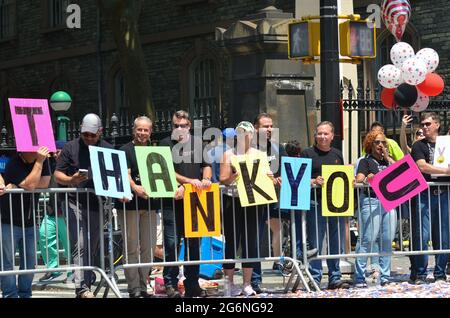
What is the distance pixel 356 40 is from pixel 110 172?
3.41 m

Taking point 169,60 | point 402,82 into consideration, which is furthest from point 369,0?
point 402,82

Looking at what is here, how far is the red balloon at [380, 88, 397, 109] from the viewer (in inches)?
580

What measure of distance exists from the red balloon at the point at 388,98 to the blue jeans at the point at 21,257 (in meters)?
5.73

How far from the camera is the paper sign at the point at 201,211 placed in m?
11.3

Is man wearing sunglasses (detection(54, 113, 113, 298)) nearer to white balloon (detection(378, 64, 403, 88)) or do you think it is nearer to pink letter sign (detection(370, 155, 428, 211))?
pink letter sign (detection(370, 155, 428, 211))

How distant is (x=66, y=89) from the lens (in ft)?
117

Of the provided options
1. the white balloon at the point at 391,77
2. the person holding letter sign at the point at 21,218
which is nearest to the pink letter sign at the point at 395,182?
the white balloon at the point at 391,77

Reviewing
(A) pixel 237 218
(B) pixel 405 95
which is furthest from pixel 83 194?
(B) pixel 405 95

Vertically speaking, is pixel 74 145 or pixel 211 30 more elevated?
pixel 211 30

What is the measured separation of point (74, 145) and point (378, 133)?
10.3ft

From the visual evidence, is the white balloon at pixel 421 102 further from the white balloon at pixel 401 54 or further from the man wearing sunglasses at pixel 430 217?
the man wearing sunglasses at pixel 430 217

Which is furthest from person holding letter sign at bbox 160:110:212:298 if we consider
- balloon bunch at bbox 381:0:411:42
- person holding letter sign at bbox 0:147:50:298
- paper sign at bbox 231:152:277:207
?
balloon bunch at bbox 381:0:411:42

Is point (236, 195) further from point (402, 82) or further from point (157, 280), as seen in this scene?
point (402, 82)

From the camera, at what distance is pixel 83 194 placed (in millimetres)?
11367
